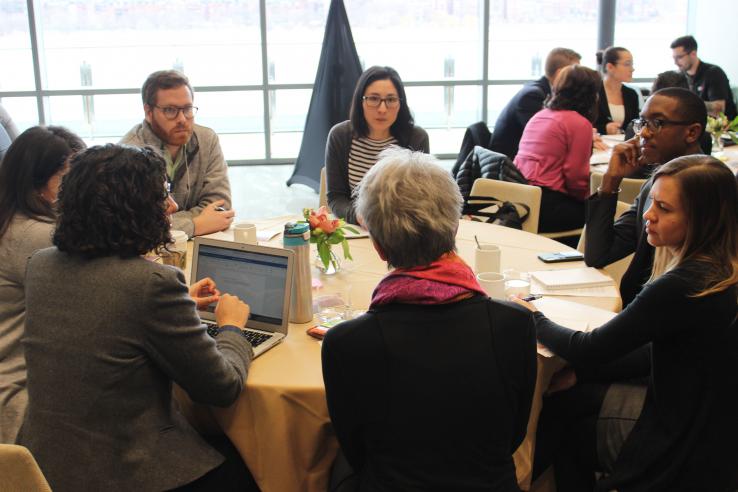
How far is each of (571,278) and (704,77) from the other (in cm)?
568

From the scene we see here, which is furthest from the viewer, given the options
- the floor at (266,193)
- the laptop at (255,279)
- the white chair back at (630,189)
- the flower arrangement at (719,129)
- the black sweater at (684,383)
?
the floor at (266,193)

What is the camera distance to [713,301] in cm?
185

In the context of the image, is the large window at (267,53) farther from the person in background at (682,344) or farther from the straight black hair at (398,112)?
the person in background at (682,344)

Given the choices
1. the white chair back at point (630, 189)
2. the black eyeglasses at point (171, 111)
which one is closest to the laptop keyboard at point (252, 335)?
the black eyeglasses at point (171, 111)

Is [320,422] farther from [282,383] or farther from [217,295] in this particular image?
[217,295]

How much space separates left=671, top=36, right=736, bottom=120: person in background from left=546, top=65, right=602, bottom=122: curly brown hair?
11.1 feet

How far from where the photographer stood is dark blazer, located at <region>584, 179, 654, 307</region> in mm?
2613

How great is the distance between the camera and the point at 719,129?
4918 millimetres

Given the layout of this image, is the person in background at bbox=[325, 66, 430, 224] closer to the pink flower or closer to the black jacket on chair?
the pink flower

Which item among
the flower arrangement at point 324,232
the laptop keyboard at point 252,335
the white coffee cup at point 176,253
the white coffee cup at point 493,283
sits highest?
the flower arrangement at point 324,232

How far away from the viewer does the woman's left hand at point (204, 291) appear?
86.2 inches

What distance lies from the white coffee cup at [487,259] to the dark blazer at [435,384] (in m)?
0.92

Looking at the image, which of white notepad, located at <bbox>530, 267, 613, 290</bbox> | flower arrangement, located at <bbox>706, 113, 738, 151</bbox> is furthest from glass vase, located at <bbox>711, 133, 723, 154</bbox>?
white notepad, located at <bbox>530, 267, 613, 290</bbox>

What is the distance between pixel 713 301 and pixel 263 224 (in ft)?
6.64
